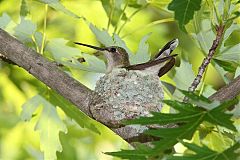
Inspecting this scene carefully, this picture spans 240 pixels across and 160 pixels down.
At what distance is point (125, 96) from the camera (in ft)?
8.77

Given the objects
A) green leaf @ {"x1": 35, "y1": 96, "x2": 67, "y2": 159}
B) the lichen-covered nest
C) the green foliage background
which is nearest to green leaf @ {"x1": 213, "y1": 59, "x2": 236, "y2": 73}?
the green foliage background

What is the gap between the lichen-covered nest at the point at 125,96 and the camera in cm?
236

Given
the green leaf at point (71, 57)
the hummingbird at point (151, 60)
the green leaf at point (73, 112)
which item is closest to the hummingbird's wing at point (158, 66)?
the hummingbird at point (151, 60)

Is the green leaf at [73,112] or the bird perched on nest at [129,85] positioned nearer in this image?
the bird perched on nest at [129,85]

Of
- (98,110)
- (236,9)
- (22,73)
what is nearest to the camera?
(236,9)

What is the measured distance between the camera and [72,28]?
3.73 m

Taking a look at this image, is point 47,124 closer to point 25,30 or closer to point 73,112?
point 73,112

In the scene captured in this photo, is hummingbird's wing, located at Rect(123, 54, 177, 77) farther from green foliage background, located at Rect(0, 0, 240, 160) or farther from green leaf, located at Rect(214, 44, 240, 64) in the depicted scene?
green leaf, located at Rect(214, 44, 240, 64)

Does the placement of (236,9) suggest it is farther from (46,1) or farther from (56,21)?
(56,21)

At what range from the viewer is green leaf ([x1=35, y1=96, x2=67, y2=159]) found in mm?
2676

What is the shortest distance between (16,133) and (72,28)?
72 cm

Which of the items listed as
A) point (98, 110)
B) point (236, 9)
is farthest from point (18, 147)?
point (236, 9)

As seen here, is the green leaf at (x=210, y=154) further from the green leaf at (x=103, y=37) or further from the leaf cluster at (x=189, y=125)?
the green leaf at (x=103, y=37)

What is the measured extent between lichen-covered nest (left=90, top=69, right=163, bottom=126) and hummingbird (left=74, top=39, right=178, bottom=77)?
0.14 ft
